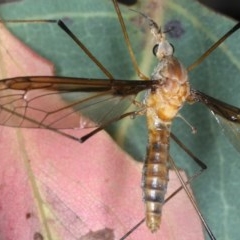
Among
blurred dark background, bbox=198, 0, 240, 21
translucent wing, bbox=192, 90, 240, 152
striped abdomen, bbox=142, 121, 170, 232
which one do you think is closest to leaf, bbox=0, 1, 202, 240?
striped abdomen, bbox=142, 121, 170, 232

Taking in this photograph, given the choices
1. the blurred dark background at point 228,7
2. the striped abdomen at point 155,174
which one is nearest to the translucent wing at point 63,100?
the striped abdomen at point 155,174

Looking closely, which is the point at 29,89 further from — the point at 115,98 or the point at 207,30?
the point at 207,30

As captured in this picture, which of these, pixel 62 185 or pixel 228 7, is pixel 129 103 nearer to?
pixel 62 185

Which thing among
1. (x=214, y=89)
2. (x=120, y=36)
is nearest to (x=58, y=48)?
(x=120, y=36)

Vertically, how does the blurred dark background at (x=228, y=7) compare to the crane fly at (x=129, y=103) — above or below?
above

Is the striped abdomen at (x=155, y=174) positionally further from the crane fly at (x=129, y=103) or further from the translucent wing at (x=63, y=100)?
the translucent wing at (x=63, y=100)

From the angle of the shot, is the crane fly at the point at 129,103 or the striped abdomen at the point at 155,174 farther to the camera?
the striped abdomen at the point at 155,174
